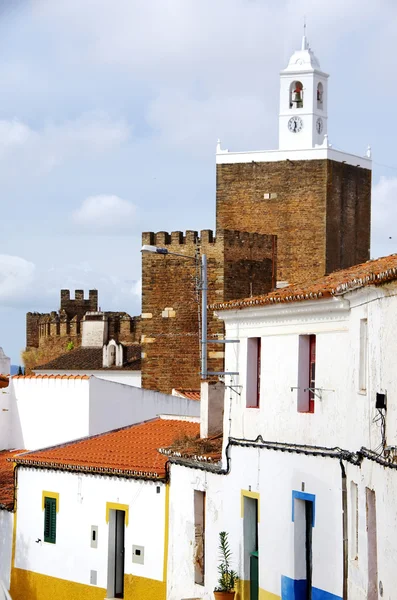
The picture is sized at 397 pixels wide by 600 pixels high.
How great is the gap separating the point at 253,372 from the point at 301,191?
34.6 meters

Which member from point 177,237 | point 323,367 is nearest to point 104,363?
point 177,237

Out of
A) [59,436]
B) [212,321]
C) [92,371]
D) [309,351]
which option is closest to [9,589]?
[59,436]

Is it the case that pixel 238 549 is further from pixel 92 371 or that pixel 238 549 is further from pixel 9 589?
pixel 92 371

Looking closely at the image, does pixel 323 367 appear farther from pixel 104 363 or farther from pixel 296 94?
pixel 104 363

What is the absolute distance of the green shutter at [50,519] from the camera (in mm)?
26703

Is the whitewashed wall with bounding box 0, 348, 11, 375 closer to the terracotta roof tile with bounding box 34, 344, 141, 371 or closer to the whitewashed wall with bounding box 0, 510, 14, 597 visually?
the whitewashed wall with bounding box 0, 510, 14, 597

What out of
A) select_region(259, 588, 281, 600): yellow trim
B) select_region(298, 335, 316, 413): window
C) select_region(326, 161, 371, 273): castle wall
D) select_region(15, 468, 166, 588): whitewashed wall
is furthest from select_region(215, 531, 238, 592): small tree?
select_region(326, 161, 371, 273): castle wall

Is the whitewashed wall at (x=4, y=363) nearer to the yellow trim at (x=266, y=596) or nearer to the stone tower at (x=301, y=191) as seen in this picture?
the stone tower at (x=301, y=191)

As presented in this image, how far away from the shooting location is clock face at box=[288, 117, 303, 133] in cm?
5766

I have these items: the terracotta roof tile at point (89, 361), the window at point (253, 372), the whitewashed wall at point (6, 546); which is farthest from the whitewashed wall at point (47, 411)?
the terracotta roof tile at point (89, 361)

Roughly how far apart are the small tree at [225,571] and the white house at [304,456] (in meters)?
0.15

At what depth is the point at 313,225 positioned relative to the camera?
55.6 m

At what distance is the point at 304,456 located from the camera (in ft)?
64.4

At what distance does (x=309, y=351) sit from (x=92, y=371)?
58115 mm
